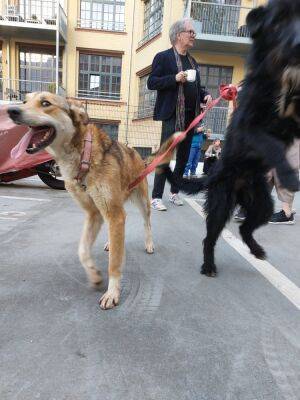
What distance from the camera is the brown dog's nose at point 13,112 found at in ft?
7.39

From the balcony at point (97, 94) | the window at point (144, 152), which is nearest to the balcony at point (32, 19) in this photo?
the balcony at point (97, 94)

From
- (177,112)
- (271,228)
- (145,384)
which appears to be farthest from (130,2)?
(145,384)

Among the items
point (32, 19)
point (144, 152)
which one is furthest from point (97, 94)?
point (144, 152)

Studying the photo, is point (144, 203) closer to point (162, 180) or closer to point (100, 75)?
point (162, 180)

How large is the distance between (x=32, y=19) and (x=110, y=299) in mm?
20400

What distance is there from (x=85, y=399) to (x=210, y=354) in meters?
0.68

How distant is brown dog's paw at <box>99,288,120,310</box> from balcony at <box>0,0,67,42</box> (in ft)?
61.3

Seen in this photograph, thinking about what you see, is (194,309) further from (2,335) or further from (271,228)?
(271,228)

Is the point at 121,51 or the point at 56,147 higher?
the point at 121,51

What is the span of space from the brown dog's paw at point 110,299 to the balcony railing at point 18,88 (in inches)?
685

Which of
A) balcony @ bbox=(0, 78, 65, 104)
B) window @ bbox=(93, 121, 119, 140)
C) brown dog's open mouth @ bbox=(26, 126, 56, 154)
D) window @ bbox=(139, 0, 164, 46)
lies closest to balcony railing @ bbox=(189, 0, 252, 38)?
window @ bbox=(139, 0, 164, 46)

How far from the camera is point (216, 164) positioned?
9.27 ft

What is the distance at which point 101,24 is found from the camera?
65.3 feet

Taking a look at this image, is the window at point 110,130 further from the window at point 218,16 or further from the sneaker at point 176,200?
the window at point 218,16
